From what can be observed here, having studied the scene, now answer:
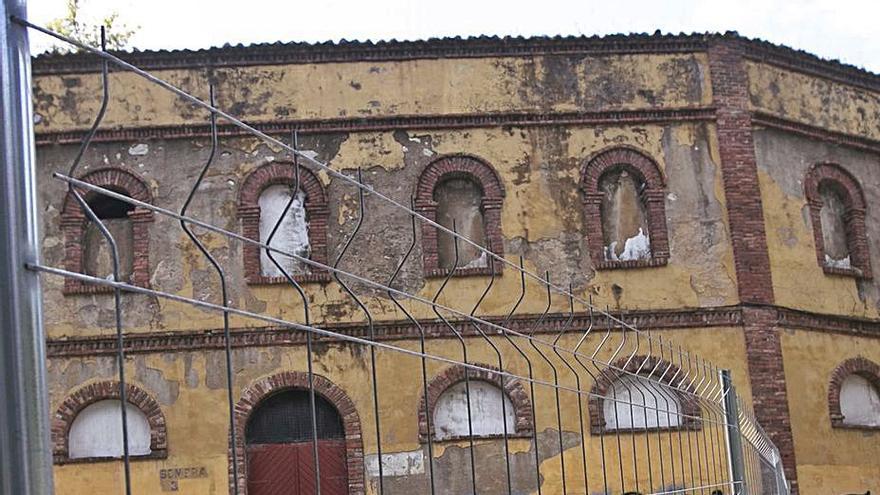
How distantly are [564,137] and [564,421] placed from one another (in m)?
4.45

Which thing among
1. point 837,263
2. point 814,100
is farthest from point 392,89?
point 837,263

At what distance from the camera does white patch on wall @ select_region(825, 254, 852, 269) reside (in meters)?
21.6

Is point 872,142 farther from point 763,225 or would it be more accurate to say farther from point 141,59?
point 141,59

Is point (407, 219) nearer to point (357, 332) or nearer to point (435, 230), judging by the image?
point (435, 230)

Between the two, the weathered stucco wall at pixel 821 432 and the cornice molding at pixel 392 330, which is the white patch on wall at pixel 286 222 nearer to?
the cornice molding at pixel 392 330

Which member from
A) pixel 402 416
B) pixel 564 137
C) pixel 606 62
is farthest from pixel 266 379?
pixel 606 62

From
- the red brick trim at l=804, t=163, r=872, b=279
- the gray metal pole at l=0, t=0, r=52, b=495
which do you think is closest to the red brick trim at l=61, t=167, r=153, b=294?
the red brick trim at l=804, t=163, r=872, b=279

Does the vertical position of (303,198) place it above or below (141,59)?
below

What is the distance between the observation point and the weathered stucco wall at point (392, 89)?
20.0 meters

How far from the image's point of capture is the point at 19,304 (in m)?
2.49

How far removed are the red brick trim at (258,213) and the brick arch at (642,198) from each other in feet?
13.1

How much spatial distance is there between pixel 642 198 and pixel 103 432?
876 cm

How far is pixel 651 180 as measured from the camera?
20.4 metres

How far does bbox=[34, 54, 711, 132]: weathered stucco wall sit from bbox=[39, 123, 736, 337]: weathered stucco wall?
409 millimetres
